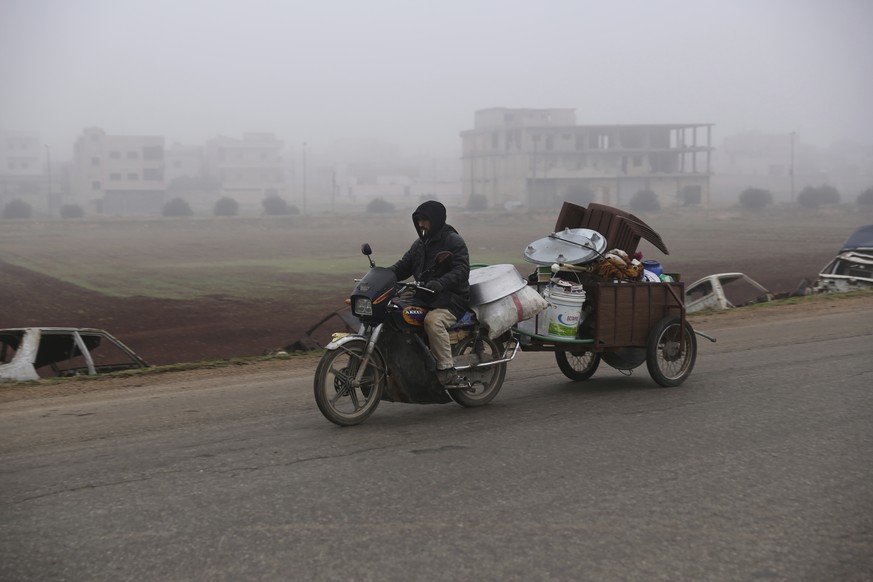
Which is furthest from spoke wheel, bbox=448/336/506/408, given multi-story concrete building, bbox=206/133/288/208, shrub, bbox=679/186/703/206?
multi-story concrete building, bbox=206/133/288/208

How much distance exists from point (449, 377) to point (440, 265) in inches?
37.4

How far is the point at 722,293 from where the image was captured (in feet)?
67.7

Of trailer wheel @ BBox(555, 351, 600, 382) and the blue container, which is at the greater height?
the blue container

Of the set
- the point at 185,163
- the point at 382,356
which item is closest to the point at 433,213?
the point at 382,356

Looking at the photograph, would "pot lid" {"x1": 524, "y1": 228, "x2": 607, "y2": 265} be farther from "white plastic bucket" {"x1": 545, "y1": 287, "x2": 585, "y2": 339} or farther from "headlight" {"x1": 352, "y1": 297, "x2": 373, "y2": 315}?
"headlight" {"x1": 352, "y1": 297, "x2": 373, "y2": 315}

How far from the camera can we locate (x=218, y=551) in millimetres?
4770

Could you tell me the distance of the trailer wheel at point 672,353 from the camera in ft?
30.4

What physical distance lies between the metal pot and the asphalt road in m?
1.00

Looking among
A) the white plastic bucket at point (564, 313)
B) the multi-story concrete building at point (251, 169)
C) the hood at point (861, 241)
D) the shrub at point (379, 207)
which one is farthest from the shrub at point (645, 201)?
Answer: the white plastic bucket at point (564, 313)

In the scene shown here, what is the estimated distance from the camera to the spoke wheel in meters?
8.26

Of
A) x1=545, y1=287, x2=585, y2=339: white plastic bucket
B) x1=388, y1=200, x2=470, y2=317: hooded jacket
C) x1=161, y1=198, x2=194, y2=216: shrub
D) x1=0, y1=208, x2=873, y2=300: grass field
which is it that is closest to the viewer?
x1=388, y1=200, x2=470, y2=317: hooded jacket

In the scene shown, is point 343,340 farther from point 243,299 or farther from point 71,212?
point 71,212

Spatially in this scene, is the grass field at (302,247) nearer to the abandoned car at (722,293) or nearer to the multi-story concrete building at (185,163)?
the abandoned car at (722,293)

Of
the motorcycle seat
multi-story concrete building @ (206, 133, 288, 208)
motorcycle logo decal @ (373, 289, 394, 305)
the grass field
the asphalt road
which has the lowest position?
the grass field
